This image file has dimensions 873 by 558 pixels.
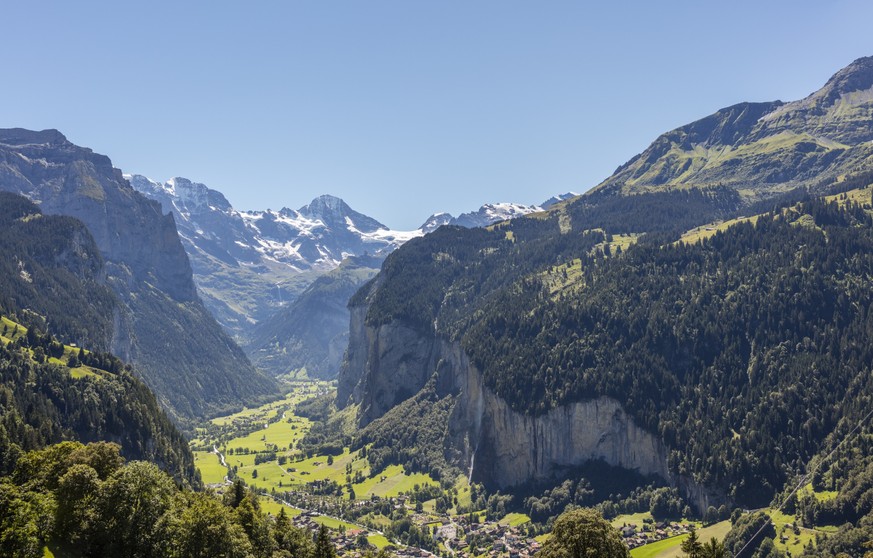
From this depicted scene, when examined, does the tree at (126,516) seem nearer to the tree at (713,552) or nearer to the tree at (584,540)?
the tree at (584,540)

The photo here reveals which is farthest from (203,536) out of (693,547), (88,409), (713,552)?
(88,409)

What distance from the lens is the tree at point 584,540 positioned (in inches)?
3226

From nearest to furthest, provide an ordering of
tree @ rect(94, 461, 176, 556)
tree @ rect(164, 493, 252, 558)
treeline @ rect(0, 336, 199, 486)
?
tree @ rect(94, 461, 176, 556) → tree @ rect(164, 493, 252, 558) → treeline @ rect(0, 336, 199, 486)

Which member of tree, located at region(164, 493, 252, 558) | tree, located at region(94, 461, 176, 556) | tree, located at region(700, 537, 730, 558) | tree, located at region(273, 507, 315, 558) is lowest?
tree, located at region(700, 537, 730, 558)

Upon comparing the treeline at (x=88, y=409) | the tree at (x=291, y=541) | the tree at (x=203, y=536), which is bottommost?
the tree at (x=291, y=541)

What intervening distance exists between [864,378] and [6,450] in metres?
169

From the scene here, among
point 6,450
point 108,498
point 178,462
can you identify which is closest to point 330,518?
point 178,462

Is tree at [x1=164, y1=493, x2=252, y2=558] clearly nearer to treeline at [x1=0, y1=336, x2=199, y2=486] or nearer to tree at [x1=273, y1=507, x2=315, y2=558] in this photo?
tree at [x1=273, y1=507, x2=315, y2=558]

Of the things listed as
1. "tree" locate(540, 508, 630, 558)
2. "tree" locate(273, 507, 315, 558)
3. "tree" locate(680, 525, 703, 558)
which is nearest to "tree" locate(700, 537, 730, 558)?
"tree" locate(680, 525, 703, 558)

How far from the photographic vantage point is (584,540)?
270 feet

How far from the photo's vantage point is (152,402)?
188250mm

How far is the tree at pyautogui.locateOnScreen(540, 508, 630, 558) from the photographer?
269 ft

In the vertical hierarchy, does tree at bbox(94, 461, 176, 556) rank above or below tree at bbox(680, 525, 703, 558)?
above

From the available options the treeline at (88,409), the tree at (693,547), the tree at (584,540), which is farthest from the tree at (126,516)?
the treeline at (88,409)
